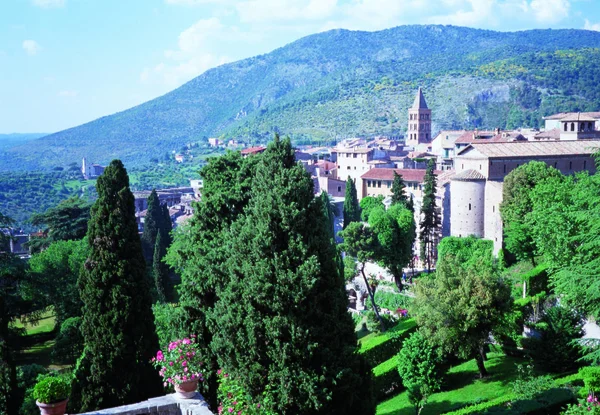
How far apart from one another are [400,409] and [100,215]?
12.3 meters

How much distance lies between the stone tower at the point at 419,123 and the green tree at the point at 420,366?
105976 millimetres

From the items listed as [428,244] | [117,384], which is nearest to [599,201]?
[117,384]

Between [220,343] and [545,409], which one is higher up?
[220,343]

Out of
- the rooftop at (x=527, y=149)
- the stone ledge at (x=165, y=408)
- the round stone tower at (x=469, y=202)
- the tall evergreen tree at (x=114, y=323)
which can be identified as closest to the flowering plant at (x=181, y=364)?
the stone ledge at (x=165, y=408)

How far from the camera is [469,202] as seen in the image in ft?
157

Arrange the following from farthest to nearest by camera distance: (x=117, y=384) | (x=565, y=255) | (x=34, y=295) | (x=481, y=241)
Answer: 1. (x=481, y=241)
2. (x=34, y=295)
3. (x=565, y=255)
4. (x=117, y=384)

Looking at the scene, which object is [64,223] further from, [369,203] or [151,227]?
[369,203]

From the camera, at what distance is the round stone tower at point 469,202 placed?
47.4m

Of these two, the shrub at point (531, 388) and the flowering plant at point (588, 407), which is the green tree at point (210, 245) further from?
the shrub at point (531, 388)

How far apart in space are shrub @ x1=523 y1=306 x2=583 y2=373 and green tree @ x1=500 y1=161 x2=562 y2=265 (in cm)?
1577

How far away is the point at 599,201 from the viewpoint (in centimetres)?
1526

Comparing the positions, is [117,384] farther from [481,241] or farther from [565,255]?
[481,241]

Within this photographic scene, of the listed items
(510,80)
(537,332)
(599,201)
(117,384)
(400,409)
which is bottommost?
(400,409)

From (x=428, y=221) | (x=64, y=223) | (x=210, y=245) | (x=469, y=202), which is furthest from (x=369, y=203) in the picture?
(x=210, y=245)
